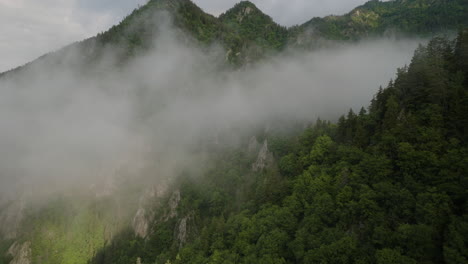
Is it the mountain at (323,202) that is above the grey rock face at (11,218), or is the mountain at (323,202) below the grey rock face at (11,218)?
above

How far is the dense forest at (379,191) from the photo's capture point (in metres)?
40.0

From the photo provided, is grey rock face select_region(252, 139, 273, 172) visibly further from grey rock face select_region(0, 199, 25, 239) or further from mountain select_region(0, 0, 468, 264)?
grey rock face select_region(0, 199, 25, 239)

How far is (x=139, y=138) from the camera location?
169500mm

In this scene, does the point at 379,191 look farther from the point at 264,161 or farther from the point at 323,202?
the point at 264,161

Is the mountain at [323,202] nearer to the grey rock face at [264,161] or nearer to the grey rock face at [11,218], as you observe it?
the grey rock face at [264,161]

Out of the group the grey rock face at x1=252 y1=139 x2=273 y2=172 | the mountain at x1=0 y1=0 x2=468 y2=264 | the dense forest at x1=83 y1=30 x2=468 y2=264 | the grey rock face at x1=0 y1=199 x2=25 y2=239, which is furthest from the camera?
the grey rock face at x1=0 y1=199 x2=25 y2=239

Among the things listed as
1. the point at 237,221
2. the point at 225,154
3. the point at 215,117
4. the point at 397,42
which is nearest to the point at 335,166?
the point at 237,221

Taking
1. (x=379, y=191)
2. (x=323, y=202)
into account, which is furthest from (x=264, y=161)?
(x=379, y=191)

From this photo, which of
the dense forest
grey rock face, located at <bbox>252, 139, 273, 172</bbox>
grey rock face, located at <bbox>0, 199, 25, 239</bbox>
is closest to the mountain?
the dense forest

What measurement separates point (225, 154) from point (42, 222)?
333 feet

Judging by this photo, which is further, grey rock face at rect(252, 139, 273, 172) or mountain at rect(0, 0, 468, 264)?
grey rock face at rect(252, 139, 273, 172)

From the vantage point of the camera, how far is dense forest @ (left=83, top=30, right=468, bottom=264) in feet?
131

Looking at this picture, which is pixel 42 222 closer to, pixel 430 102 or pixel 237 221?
pixel 237 221

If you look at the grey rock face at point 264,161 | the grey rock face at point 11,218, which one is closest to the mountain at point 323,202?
the grey rock face at point 264,161
